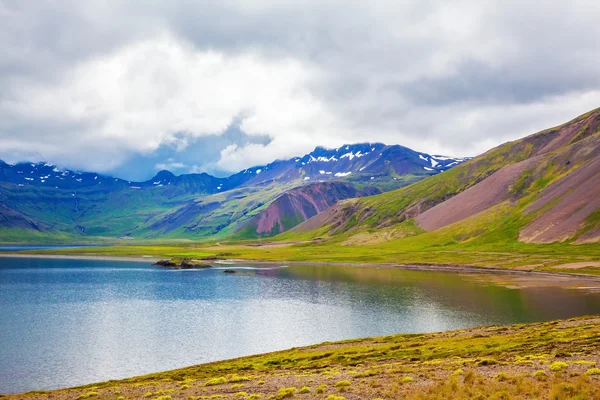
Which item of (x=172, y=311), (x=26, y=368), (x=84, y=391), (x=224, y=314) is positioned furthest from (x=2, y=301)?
(x=84, y=391)

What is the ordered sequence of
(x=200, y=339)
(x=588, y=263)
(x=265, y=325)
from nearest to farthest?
1. (x=200, y=339)
2. (x=265, y=325)
3. (x=588, y=263)

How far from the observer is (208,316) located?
108 metres

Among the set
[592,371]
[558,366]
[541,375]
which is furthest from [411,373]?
[592,371]

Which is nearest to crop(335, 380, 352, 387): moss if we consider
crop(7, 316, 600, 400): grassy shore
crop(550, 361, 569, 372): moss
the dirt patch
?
crop(7, 316, 600, 400): grassy shore

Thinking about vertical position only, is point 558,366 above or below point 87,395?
above

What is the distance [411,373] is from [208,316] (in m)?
74.4

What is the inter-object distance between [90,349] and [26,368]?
38.7 feet

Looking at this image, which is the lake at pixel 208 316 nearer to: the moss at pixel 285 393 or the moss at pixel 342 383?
the moss at pixel 285 393

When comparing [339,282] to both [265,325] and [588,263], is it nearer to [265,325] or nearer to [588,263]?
[265,325]

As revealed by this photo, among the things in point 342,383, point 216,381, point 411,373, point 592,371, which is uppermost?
point 592,371

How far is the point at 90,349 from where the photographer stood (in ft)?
255

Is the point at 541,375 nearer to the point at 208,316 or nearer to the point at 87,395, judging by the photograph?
the point at 87,395

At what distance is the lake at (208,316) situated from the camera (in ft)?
237

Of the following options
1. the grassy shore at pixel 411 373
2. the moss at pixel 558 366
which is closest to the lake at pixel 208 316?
the grassy shore at pixel 411 373
